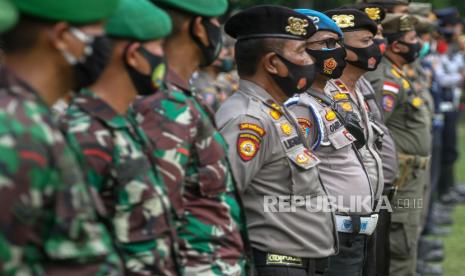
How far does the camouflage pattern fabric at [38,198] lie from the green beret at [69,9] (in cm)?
19

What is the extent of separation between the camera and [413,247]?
8.54 m

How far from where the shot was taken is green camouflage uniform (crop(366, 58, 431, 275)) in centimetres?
832

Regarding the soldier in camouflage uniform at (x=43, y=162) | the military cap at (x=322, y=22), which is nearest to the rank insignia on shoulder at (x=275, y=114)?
the military cap at (x=322, y=22)

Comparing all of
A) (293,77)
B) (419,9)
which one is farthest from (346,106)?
(419,9)

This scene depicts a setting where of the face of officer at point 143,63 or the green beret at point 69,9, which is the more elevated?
the green beret at point 69,9

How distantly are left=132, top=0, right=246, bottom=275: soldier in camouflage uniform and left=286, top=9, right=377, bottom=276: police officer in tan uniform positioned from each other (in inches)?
66.5

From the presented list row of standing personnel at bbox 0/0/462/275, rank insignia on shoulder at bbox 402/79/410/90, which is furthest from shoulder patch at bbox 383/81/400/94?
row of standing personnel at bbox 0/0/462/275

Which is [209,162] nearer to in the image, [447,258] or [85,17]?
[85,17]

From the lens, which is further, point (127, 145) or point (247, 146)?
point (247, 146)

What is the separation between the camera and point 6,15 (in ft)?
8.92

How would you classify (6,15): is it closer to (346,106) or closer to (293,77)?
(293,77)

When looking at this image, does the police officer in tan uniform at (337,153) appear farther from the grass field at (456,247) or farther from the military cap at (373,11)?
the grass field at (456,247)

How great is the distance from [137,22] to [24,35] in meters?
0.75

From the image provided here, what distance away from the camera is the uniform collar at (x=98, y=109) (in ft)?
11.6
